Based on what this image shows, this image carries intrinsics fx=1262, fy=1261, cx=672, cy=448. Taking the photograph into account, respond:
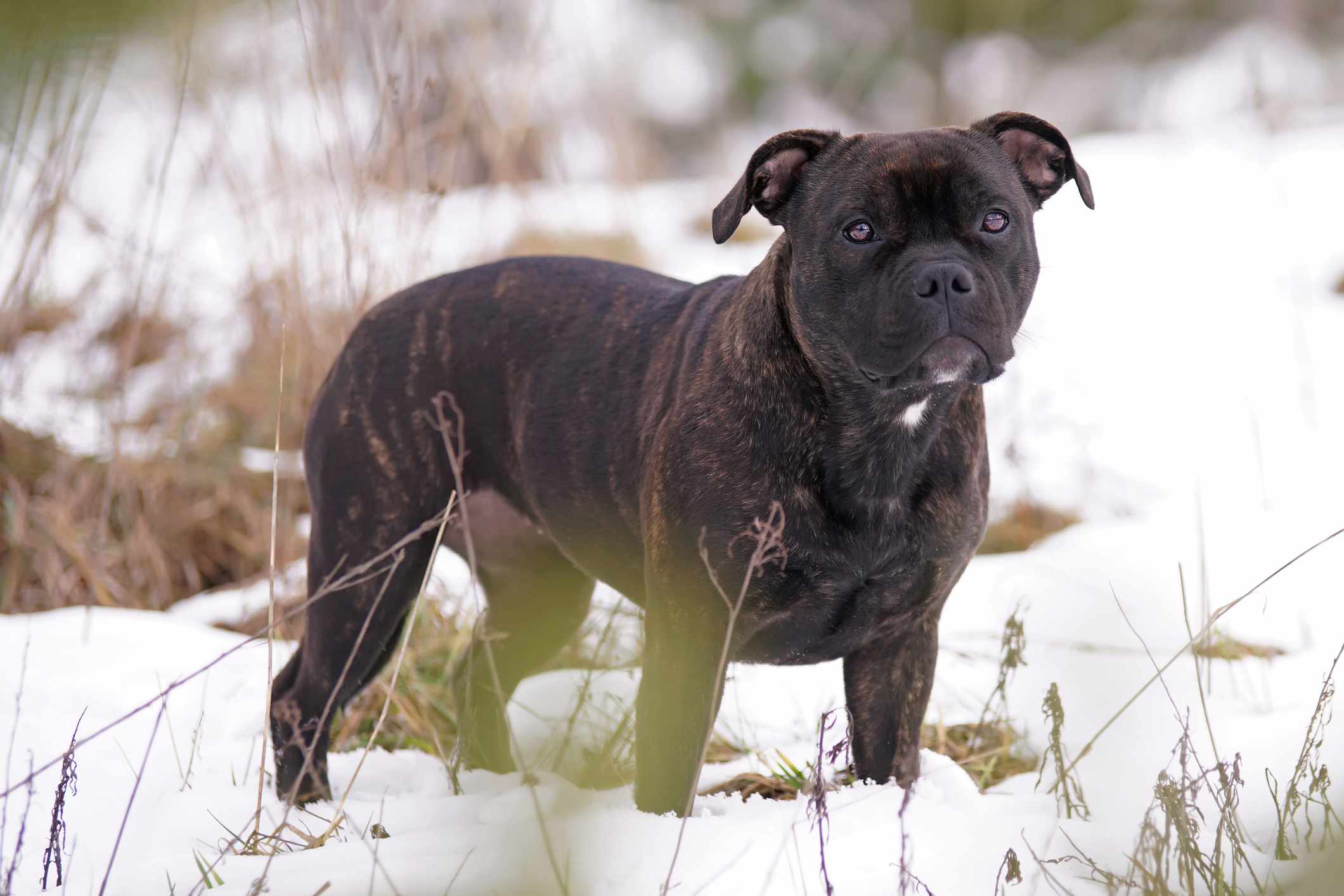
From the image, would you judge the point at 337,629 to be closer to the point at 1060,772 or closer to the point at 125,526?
the point at 1060,772

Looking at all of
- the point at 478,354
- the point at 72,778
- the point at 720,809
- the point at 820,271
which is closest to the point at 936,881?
the point at 720,809

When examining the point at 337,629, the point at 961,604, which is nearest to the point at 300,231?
the point at 337,629

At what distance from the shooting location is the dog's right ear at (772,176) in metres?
2.74

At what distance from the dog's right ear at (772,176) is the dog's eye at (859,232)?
23 centimetres

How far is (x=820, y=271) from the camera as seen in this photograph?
2.73 meters

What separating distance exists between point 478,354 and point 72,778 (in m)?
1.51

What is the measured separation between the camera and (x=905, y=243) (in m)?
2.71

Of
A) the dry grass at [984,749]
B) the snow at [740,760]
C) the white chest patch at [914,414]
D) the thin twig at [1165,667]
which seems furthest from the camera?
the dry grass at [984,749]

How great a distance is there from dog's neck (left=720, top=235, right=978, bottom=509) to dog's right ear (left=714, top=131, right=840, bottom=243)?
7.6 inches

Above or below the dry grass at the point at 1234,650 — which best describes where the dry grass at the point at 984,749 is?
below

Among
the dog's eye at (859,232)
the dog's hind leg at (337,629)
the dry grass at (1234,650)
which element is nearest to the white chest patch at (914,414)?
the dog's eye at (859,232)

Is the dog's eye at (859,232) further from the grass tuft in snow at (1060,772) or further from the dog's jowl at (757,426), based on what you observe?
the grass tuft in snow at (1060,772)

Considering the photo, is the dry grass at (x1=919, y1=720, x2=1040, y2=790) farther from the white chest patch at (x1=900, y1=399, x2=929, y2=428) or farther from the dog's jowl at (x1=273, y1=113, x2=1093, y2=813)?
the white chest patch at (x1=900, y1=399, x2=929, y2=428)

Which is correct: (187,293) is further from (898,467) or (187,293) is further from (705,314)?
(898,467)
